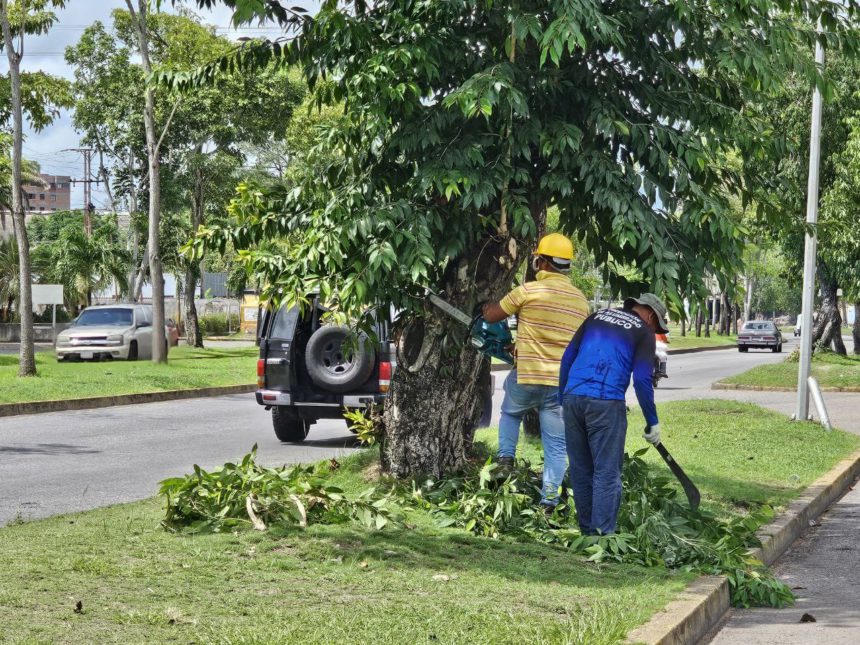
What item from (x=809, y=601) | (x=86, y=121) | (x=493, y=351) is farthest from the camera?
(x=86, y=121)

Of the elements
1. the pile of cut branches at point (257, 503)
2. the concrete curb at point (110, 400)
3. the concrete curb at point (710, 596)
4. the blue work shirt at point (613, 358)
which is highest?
the blue work shirt at point (613, 358)

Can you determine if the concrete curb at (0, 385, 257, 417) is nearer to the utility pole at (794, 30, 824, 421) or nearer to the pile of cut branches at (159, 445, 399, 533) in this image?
the utility pole at (794, 30, 824, 421)

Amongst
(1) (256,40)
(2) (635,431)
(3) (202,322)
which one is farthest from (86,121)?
(1) (256,40)

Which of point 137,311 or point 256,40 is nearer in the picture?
point 256,40

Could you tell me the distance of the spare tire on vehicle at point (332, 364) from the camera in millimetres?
13406

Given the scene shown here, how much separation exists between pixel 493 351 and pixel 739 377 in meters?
22.2

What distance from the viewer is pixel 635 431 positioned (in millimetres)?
14367

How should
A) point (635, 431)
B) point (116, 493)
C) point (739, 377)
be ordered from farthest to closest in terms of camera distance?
1. point (739, 377)
2. point (635, 431)
3. point (116, 493)

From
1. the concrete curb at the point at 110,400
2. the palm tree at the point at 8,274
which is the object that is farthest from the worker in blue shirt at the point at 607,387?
the palm tree at the point at 8,274

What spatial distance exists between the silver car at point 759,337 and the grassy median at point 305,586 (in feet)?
169

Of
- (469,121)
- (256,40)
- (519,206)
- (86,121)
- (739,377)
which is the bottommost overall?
(739,377)

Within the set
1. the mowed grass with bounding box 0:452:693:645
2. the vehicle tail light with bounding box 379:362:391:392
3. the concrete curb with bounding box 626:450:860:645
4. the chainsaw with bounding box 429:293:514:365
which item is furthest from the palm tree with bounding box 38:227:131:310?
the mowed grass with bounding box 0:452:693:645

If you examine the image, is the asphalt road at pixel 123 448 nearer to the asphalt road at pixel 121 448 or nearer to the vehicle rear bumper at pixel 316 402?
the asphalt road at pixel 121 448

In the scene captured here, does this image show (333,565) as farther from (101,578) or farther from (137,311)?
(137,311)
